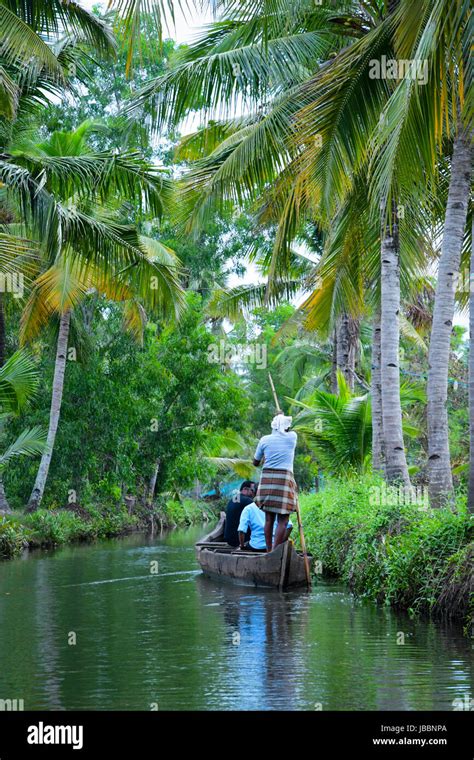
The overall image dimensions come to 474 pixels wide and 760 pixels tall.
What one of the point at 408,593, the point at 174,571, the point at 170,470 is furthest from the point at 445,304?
the point at 170,470

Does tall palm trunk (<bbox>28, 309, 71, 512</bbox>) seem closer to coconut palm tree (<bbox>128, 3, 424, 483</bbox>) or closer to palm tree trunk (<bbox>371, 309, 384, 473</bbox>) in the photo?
coconut palm tree (<bbox>128, 3, 424, 483</bbox>)

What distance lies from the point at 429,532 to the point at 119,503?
25.8 m

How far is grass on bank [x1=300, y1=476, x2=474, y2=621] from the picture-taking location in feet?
35.5

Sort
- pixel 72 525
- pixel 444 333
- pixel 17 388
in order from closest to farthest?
1. pixel 444 333
2. pixel 17 388
3. pixel 72 525

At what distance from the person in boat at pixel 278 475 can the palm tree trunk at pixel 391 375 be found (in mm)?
1417

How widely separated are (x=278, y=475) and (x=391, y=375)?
2229 millimetres

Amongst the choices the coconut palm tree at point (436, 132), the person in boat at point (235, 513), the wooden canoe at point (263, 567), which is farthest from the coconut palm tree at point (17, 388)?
the coconut palm tree at point (436, 132)

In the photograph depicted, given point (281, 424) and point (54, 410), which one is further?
point (54, 410)

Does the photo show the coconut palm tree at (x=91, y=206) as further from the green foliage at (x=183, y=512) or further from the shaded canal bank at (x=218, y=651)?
the green foliage at (x=183, y=512)

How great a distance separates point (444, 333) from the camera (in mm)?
12961

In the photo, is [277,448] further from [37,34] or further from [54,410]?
[54,410]

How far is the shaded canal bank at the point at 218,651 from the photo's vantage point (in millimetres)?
7906

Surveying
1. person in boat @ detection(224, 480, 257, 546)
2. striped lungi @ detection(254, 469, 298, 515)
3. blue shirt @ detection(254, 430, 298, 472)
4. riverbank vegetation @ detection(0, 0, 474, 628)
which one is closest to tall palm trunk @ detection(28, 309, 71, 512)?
riverbank vegetation @ detection(0, 0, 474, 628)

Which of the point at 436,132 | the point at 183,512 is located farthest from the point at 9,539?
the point at 183,512
